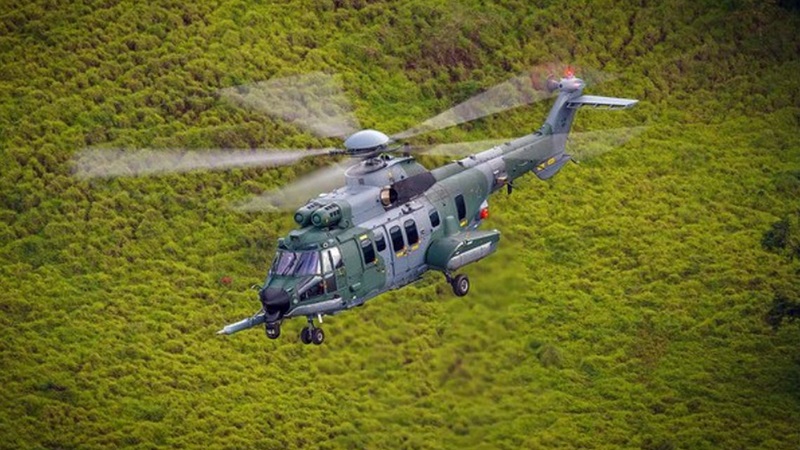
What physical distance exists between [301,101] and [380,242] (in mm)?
20652

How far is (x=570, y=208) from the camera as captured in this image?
75.5m

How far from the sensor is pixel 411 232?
57594 mm

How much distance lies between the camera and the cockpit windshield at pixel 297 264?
179 ft

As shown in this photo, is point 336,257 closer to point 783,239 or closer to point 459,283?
point 459,283

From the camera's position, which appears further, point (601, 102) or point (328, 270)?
point (601, 102)

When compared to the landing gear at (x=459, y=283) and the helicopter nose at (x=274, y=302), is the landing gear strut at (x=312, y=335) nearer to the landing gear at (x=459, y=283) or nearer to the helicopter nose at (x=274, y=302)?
the helicopter nose at (x=274, y=302)

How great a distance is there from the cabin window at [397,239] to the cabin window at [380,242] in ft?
1.32

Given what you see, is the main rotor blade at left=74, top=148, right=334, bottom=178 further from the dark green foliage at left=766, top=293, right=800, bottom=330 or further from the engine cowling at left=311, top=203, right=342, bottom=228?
the dark green foliage at left=766, top=293, right=800, bottom=330

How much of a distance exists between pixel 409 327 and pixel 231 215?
1043cm

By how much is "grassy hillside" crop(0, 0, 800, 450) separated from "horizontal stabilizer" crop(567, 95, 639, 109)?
5.91m

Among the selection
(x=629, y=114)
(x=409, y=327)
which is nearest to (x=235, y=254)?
(x=409, y=327)

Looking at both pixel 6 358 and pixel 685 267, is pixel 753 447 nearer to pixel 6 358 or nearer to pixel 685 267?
pixel 685 267

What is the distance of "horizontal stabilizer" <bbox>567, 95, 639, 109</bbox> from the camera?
63.2 metres

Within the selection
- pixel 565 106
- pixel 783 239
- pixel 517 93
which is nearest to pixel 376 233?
pixel 565 106
